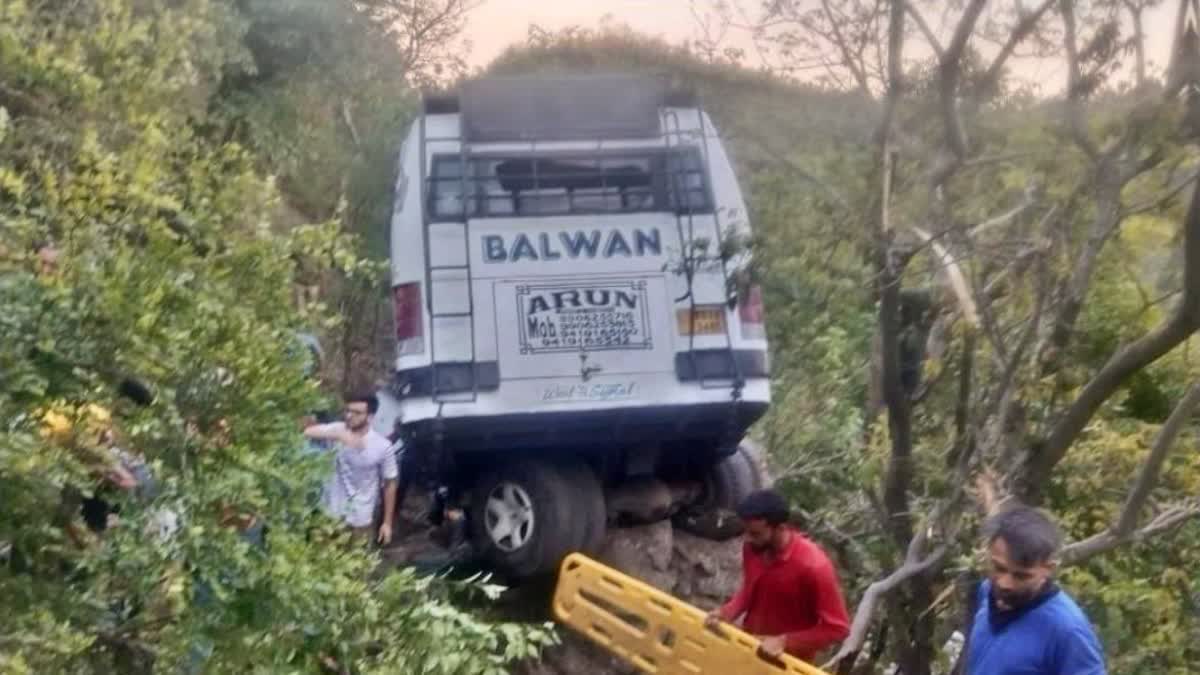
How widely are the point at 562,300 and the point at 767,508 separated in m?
2.96

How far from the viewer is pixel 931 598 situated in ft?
23.2

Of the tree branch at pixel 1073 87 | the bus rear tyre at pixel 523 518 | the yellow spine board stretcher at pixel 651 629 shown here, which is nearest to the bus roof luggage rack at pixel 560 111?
the bus rear tyre at pixel 523 518

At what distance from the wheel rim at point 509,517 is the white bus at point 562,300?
0.04 feet

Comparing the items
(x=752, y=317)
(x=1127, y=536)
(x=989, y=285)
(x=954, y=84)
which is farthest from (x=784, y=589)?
(x=752, y=317)

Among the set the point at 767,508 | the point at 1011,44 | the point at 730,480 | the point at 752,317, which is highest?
the point at 1011,44

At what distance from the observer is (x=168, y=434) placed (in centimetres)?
462

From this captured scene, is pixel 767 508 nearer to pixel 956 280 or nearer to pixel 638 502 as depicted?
pixel 956 280

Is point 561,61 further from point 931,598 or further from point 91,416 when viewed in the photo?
point 91,416

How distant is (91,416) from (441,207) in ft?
15.4

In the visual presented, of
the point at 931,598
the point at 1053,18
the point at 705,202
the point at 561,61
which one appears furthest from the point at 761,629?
the point at 561,61

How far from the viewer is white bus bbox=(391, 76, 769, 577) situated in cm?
895

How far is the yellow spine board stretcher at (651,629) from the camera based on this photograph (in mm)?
6207

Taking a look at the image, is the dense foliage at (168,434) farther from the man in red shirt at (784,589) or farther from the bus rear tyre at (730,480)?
the bus rear tyre at (730,480)

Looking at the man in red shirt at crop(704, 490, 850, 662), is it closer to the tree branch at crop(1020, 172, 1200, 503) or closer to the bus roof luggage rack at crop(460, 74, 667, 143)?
the tree branch at crop(1020, 172, 1200, 503)
